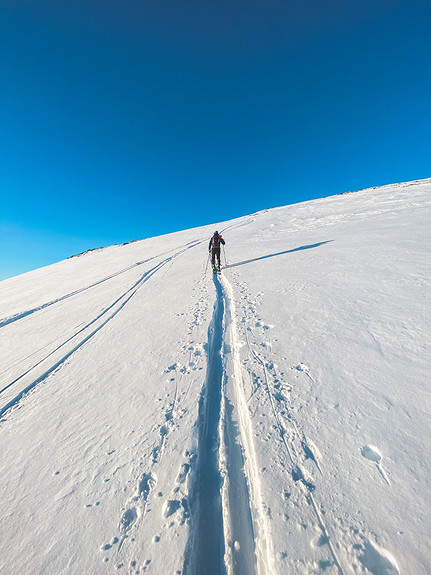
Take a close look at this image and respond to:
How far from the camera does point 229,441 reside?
2631mm

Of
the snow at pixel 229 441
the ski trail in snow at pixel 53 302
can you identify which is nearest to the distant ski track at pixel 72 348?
the snow at pixel 229 441

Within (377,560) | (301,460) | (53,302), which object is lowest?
(377,560)

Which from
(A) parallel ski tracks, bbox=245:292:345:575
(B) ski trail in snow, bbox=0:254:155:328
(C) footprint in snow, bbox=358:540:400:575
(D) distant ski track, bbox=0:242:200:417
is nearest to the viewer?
(C) footprint in snow, bbox=358:540:400:575

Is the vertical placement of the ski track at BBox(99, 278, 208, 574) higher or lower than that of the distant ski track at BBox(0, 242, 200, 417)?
lower

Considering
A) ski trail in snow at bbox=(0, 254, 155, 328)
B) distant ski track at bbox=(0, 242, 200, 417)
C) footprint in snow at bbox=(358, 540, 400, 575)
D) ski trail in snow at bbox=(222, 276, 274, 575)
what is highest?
ski trail in snow at bbox=(0, 254, 155, 328)

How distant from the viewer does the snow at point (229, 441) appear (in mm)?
1798

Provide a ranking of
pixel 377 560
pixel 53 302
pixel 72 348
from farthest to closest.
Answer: pixel 53 302 → pixel 72 348 → pixel 377 560

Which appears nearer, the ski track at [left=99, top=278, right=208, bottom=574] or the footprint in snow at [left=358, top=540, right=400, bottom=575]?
the footprint in snow at [left=358, top=540, right=400, bottom=575]

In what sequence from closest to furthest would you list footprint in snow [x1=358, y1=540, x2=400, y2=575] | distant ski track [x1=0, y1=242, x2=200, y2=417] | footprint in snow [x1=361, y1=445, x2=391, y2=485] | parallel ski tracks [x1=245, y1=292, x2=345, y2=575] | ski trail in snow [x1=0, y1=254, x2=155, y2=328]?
footprint in snow [x1=358, y1=540, x2=400, y2=575] → parallel ski tracks [x1=245, y1=292, x2=345, y2=575] → footprint in snow [x1=361, y1=445, x2=391, y2=485] → distant ski track [x1=0, y1=242, x2=200, y2=417] → ski trail in snow [x1=0, y1=254, x2=155, y2=328]

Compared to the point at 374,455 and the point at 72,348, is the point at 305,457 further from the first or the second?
the point at 72,348

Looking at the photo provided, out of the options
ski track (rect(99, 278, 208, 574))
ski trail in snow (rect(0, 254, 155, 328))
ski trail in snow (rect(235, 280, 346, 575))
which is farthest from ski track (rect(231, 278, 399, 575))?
ski trail in snow (rect(0, 254, 155, 328))

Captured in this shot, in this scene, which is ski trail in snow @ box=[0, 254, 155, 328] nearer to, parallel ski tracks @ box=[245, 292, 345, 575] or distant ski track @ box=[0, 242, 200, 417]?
distant ski track @ box=[0, 242, 200, 417]

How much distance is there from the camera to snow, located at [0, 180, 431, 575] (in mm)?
1798

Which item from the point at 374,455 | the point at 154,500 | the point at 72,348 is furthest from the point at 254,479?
the point at 72,348
